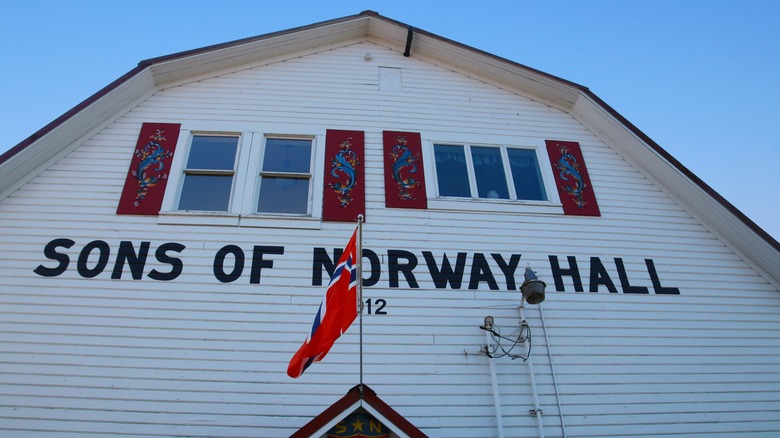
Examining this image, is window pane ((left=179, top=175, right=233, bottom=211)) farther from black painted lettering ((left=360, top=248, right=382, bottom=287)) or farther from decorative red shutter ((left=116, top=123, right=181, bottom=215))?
black painted lettering ((left=360, top=248, right=382, bottom=287))

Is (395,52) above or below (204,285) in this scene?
above

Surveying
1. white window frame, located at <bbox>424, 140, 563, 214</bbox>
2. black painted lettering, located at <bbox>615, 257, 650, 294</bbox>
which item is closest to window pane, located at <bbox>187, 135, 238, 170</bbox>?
white window frame, located at <bbox>424, 140, 563, 214</bbox>

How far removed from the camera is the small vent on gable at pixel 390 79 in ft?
32.7

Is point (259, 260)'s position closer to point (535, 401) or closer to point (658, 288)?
point (535, 401)

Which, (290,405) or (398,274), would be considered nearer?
(290,405)

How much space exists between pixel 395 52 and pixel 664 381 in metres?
6.87

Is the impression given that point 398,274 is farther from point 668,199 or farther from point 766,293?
point 766,293

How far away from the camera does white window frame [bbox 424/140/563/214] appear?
28.0ft

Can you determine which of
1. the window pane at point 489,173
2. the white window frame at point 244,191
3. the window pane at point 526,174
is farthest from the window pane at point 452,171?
the white window frame at point 244,191

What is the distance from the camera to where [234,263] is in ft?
25.0

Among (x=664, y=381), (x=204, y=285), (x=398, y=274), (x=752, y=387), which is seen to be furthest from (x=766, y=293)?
(x=204, y=285)

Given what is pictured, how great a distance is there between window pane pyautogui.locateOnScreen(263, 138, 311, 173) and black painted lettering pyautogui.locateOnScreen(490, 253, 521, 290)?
308cm

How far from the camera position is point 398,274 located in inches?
304

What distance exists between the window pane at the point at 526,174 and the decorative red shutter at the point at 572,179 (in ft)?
0.84
